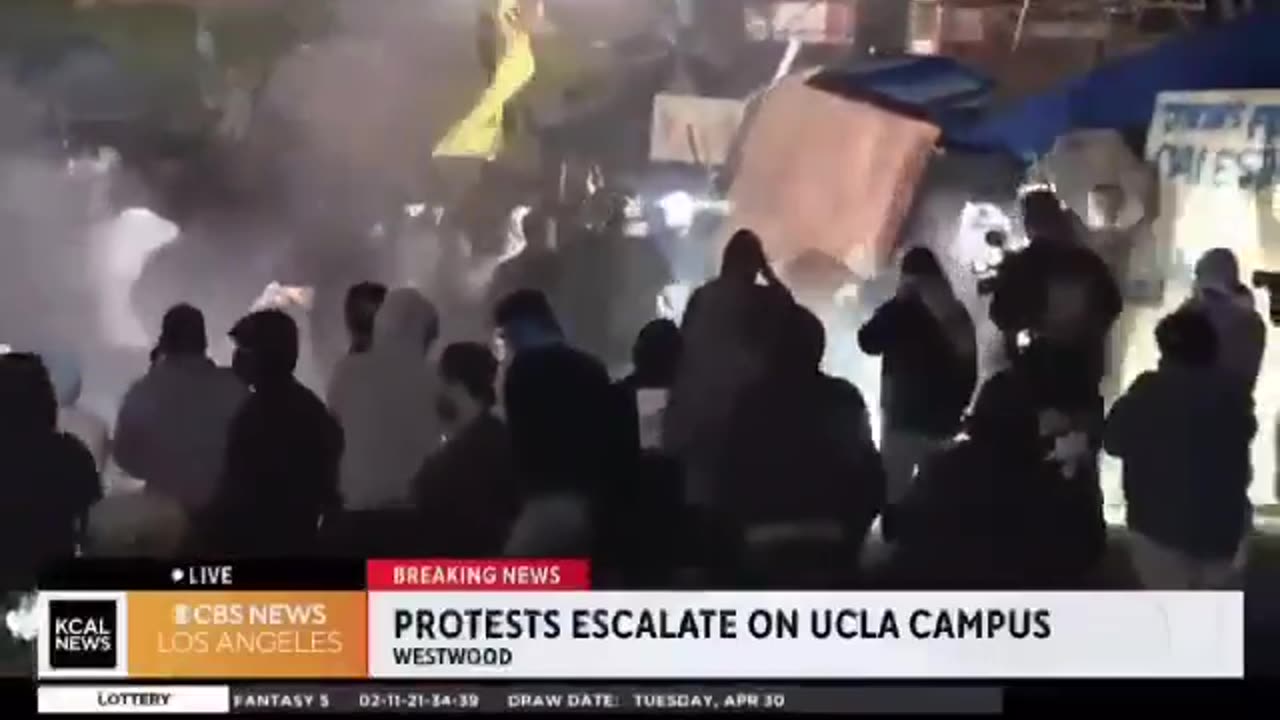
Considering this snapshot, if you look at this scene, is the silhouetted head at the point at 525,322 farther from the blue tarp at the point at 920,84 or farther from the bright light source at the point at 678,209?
the blue tarp at the point at 920,84

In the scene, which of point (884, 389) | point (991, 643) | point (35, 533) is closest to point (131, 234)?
point (35, 533)

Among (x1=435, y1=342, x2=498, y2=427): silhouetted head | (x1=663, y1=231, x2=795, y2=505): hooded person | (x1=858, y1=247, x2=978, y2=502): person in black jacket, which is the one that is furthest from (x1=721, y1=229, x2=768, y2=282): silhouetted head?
(x1=435, y1=342, x2=498, y2=427): silhouetted head

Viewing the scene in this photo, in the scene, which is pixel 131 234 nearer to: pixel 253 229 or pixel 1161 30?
pixel 253 229

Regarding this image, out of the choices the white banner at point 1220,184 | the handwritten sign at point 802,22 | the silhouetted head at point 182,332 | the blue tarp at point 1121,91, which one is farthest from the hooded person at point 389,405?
the white banner at point 1220,184

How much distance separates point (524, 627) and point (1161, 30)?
727mm

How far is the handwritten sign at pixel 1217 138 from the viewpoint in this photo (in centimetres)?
121

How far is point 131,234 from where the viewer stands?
1.21 m

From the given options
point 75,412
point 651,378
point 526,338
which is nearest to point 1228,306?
point 651,378

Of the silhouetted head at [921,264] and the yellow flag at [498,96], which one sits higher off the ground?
the yellow flag at [498,96]

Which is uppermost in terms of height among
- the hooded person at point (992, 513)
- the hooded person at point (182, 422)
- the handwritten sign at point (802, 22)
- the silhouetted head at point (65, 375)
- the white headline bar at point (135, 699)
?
the handwritten sign at point (802, 22)

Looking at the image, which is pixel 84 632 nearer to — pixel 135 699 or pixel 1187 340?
pixel 135 699

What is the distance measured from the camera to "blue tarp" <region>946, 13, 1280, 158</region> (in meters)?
1.21

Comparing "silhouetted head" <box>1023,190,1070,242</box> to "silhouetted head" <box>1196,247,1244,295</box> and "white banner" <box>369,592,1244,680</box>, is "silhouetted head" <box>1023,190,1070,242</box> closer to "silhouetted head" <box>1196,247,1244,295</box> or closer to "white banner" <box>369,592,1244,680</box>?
"silhouetted head" <box>1196,247,1244,295</box>

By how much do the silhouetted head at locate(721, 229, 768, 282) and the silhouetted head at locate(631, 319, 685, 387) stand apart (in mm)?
65
